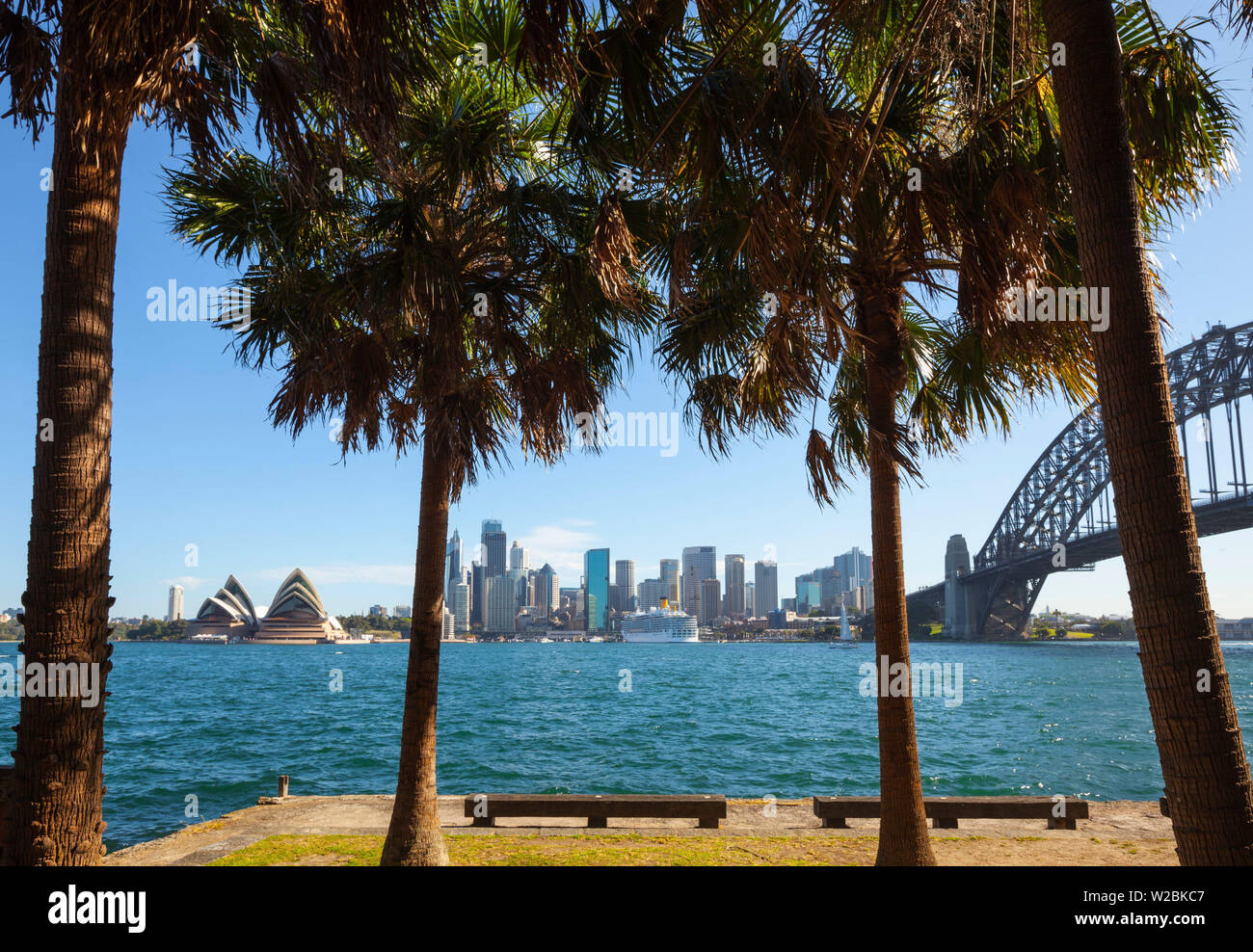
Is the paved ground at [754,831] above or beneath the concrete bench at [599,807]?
beneath

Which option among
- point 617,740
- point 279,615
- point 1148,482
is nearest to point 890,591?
point 1148,482

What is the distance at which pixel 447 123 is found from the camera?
24.0 feet

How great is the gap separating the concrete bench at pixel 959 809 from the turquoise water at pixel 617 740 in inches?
408

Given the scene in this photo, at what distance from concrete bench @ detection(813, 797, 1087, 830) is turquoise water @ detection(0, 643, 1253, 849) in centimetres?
1037

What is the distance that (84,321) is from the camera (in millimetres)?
4141

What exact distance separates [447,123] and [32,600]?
17.7 feet

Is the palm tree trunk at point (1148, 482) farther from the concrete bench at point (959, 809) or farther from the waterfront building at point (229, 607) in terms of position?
the waterfront building at point (229, 607)

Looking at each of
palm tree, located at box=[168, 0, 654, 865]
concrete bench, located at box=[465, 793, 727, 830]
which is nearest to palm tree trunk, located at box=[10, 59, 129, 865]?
palm tree, located at box=[168, 0, 654, 865]

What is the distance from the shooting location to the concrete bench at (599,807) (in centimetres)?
1034

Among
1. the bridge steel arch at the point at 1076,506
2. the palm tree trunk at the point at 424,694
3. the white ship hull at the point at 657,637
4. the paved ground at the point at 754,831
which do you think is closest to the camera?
the palm tree trunk at the point at 424,694

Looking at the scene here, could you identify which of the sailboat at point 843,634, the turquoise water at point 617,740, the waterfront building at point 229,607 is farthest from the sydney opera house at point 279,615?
the sailboat at point 843,634
